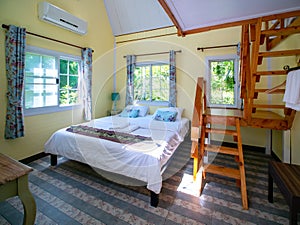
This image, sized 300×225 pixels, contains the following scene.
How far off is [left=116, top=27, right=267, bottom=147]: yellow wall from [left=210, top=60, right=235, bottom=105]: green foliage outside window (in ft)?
0.71

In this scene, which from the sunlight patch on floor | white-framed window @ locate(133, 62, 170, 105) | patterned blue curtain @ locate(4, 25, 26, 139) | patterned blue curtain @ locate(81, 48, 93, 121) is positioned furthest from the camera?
white-framed window @ locate(133, 62, 170, 105)

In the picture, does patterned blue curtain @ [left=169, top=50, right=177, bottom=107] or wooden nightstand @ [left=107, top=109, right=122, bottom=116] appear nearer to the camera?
patterned blue curtain @ [left=169, top=50, right=177, bottom=107]

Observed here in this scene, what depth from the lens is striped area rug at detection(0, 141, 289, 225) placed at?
1.56 metres

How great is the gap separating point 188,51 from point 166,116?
5.43 ft

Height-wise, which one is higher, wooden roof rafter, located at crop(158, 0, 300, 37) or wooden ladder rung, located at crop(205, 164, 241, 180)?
wooden roof rafter, located at crop(158, 0, 300, 37)

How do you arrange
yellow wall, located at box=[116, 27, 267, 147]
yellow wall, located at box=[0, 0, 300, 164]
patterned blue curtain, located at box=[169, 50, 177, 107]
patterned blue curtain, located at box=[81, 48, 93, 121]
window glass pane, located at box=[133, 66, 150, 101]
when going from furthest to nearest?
window glass pane, located at box=[133, 66, 150, 101]
patterned blue curtain, located at box=[169, 50, 177, 107]
patterned blue curtain, located at box=[81, 48, 93, 121]
yellow wall, located at box=[116, 27, 267, 147]
yellow wall, located at box=[0, 0, 300, 164]

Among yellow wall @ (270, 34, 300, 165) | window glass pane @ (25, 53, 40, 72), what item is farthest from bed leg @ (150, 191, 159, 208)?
window glass pane @ (25, 53, 40, 72)

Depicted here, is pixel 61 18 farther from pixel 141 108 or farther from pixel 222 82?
pixel 222 82

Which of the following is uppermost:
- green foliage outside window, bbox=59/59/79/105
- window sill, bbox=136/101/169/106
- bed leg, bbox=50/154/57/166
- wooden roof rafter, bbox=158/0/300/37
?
wooden roof rafter, bbox=158/0/300/37

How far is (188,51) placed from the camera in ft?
12.3

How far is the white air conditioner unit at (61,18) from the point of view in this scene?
8.95ft

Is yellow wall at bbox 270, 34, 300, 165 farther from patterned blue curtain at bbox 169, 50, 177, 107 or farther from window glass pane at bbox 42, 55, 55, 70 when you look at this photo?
window glass pane at bbox 42, 55, 55, 70

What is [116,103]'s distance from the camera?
471 cm

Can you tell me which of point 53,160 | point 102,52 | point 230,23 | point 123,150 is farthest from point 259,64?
point 102,52
